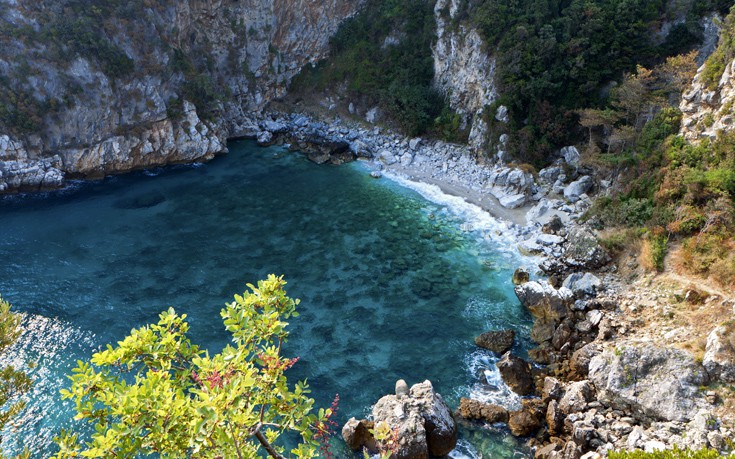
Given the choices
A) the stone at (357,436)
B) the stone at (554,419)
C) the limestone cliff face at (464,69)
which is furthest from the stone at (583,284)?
the limestone cliff face at (464,69)

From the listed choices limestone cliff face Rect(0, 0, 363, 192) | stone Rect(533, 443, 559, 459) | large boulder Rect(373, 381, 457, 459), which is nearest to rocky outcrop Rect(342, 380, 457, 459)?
large boulder Rect(373, 381, 457, 459)

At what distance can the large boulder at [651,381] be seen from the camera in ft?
55.8

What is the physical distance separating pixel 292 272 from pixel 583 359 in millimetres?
17250

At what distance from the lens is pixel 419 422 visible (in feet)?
56.4

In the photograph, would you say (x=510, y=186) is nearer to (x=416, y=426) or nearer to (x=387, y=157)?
(x=387, y=157)

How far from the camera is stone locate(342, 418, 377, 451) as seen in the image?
57.1ft

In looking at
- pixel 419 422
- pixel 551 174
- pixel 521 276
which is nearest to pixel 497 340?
pixel 521 276

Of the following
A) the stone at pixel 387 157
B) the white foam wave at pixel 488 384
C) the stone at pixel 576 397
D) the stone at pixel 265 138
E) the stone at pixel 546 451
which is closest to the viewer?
the stone at pixel 546 451

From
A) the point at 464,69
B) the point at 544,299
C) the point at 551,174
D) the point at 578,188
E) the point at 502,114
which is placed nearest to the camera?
the point at 544,299

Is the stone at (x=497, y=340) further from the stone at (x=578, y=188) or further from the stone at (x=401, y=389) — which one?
the stone at (x=578, y=188)

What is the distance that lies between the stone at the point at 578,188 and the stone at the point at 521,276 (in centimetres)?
957

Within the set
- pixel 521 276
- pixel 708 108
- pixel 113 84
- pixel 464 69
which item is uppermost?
pixel 708 108

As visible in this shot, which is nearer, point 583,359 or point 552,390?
point 552,390

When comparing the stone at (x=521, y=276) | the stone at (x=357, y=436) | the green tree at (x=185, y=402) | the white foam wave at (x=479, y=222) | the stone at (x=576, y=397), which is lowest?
the stone at (x=357, y=436)
